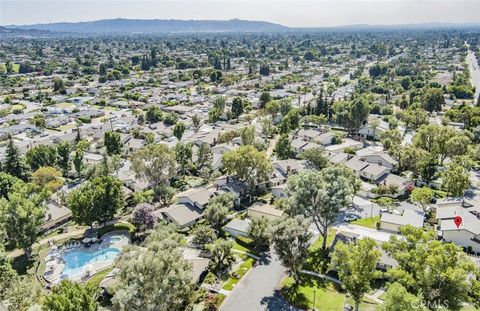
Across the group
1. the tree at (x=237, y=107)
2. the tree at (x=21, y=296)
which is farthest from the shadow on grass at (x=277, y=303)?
the tree at (x=237, y=107)

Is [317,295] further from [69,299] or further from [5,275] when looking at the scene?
[5,275]

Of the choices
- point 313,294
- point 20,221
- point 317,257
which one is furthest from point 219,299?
point 20,221

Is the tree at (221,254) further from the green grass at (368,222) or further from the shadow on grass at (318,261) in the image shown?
the green grass at (368,222)

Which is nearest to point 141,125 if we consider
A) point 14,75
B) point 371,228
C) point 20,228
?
point 20,228

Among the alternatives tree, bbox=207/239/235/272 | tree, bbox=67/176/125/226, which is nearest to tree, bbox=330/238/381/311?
tree, bbox=207/239/235/272

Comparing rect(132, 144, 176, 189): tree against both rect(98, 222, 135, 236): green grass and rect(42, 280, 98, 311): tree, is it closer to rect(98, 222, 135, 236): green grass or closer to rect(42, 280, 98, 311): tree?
rect(98, 222, 135, 236): green grass
